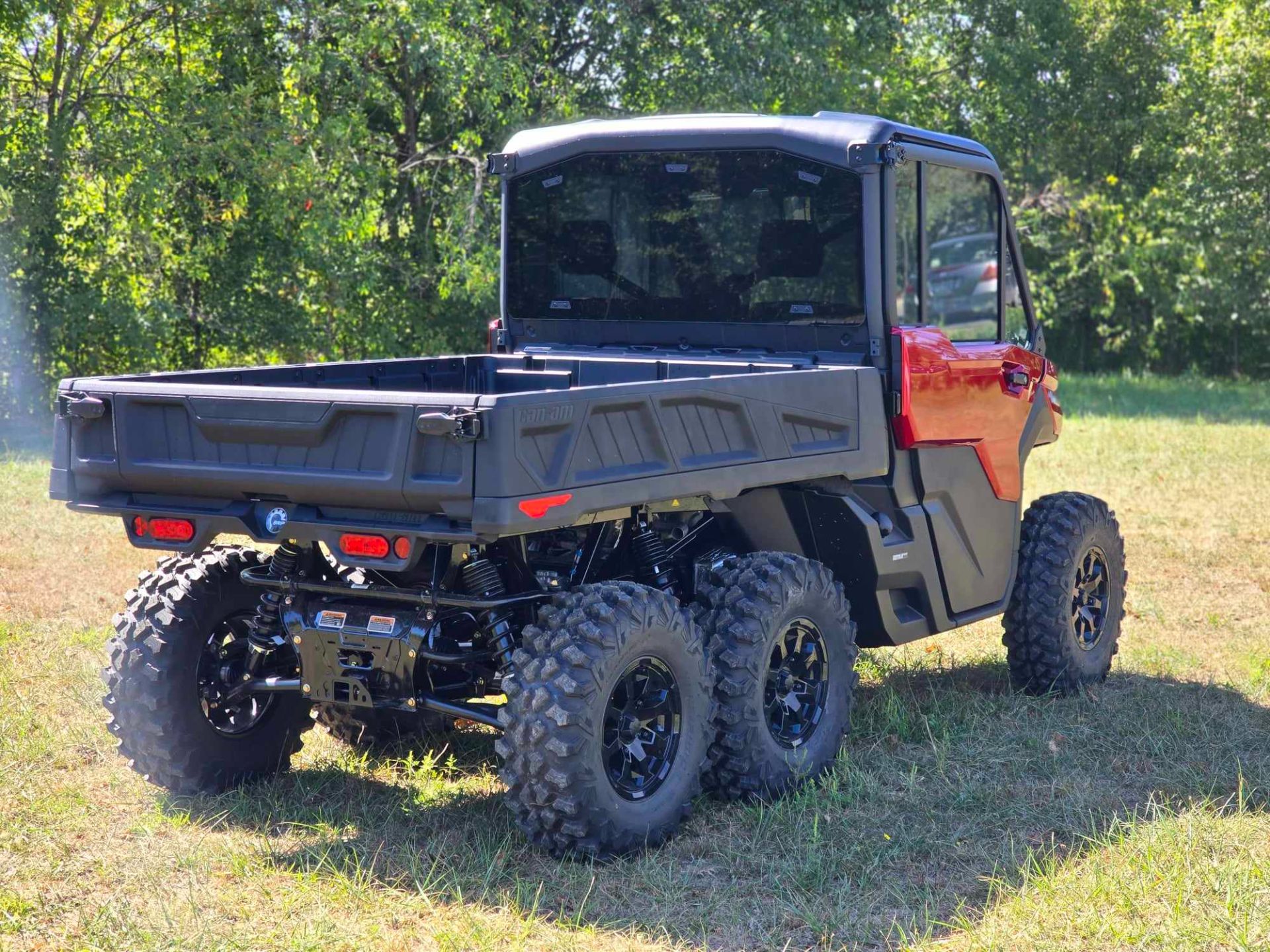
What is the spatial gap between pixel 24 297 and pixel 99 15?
3.02 m

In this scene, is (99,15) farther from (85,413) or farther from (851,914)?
(851,914)

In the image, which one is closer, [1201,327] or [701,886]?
[701,886]

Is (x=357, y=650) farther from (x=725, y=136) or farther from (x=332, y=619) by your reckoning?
(x=725, y=136)

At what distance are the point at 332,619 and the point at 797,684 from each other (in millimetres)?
1632

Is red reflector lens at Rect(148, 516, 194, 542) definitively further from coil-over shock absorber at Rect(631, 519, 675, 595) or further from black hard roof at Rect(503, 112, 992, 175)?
black hard roof at Rect(503, 112, 992, 175)

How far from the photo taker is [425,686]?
Result: 4547 mm

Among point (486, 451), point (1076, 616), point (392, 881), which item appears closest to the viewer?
point (486, 451)

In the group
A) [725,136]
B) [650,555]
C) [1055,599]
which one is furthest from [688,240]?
[1055,599]

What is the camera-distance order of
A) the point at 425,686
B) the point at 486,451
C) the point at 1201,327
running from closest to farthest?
the point at 486,451
the point at 425,686
the point at 1201,327

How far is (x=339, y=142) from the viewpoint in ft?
51.0

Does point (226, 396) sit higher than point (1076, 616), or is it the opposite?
point (226, 396)

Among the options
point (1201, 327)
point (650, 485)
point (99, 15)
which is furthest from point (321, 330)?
point (1201, 327)

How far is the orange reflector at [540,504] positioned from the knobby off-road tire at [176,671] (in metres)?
1.46

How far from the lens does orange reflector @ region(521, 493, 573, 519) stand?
12.7 ft
